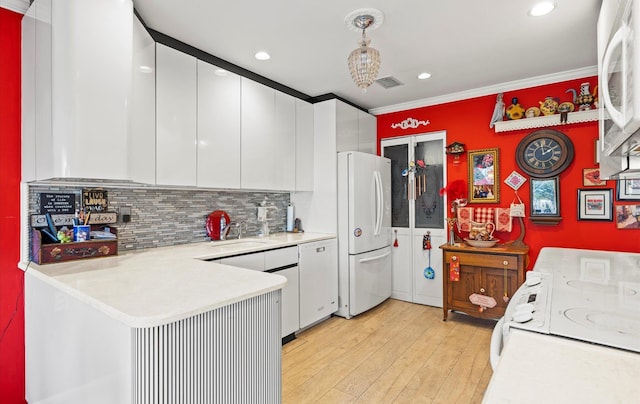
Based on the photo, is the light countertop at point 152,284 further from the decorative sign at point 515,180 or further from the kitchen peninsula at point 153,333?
the decorative sign at point 515,180

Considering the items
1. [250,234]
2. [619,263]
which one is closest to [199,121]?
[250,234]

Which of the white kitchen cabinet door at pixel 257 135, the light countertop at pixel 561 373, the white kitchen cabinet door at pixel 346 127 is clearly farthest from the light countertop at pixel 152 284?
the white kitchen cabinet door at pixel 346 127

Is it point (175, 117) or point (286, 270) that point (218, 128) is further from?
point (286, 270)

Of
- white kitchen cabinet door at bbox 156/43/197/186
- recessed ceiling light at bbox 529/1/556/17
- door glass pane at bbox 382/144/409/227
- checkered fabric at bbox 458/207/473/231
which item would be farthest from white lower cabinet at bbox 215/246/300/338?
recessed ceiling light at bbox 529/1/556/17

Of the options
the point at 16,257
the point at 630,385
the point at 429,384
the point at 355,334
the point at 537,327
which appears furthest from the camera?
the point at 355,334

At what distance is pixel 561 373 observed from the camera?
2.62ft

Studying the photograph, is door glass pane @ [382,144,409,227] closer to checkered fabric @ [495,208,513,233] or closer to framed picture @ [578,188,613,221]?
checkered fabric @ [495,208,513,233]

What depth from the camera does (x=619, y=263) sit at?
214 cm

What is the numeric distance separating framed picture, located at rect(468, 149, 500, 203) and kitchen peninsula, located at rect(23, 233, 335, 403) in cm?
287

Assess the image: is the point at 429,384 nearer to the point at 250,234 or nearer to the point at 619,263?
the point at 619,263

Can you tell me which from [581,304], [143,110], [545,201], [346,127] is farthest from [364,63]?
[545,201]

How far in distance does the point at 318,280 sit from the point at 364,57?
2.11m

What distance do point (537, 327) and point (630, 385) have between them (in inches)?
11.2

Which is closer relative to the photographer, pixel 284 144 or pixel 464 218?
pixel 284 144
